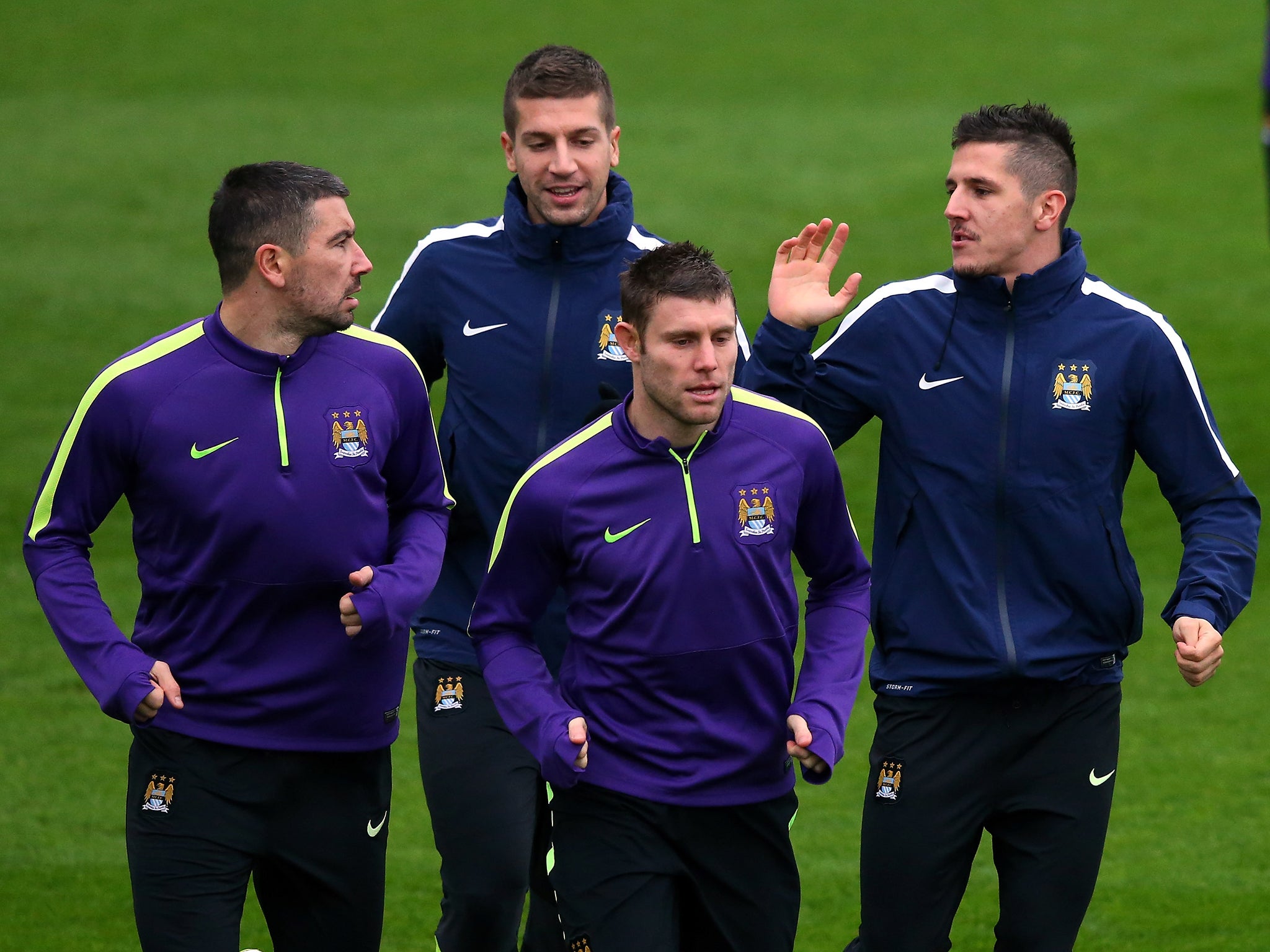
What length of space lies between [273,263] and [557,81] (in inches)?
47.2

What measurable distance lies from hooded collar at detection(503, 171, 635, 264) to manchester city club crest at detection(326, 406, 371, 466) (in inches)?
39.9

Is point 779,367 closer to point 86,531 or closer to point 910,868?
point 910,868

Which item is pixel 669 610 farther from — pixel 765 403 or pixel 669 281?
pixel 669 281

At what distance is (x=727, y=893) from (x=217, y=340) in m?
1.94

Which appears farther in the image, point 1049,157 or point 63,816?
point 63,816

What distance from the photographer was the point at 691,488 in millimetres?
4711

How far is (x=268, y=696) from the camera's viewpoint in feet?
15.9

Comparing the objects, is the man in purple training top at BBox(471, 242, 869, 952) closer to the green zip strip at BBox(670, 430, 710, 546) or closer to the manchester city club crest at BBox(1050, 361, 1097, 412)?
the green zip strip at BBox(670, 430, 710, 546)

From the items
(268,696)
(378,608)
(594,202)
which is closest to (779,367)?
(594,202)

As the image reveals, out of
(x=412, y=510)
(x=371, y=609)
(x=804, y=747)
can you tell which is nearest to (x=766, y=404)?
(x=804, y=747)

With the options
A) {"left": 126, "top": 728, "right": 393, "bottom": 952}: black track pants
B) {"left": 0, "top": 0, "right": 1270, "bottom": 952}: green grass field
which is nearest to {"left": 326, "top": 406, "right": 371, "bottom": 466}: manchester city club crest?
{"left": 126, "top": 728, "right": 393, "bottom": 952}: black track pants

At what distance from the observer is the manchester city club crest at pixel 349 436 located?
16.1 feet

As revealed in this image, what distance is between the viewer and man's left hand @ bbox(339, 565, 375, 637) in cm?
473

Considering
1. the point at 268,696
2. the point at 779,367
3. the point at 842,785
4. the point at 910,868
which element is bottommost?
the point at 842,785
